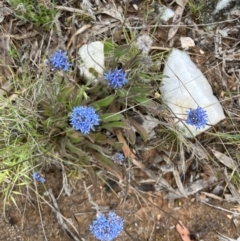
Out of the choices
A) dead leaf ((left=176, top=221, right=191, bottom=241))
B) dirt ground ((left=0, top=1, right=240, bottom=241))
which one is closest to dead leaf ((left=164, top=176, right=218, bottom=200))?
dirt ground ((left=0, top=1, right=240, bottom=241))

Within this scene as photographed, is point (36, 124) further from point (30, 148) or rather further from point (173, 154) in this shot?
point (173, 154)

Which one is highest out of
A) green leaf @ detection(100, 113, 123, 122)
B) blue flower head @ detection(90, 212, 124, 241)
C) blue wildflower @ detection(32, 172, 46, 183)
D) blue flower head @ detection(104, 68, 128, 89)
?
blue flower head @ detection(104, 68, 128, 89)

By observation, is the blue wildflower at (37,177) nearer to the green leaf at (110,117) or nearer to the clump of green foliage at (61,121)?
the clump of green foliage at (61,121)

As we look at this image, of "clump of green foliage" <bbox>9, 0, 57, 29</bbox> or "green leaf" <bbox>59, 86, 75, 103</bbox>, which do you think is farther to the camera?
"clump of green foliage" <bbox>9, 0, 57, 29</bbox>

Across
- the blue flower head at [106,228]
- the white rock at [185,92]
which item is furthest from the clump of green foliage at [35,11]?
the blue flower head at [106,228]

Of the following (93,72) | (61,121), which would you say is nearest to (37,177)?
(61,121)

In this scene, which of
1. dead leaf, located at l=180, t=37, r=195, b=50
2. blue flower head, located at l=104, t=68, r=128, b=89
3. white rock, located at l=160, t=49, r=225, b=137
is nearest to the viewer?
blue flower head, located at l=104, t=68, r=128, b=89

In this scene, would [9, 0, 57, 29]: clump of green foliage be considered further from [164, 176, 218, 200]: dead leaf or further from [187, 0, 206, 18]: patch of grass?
[164, 176, 218, 200]: dead leaf
